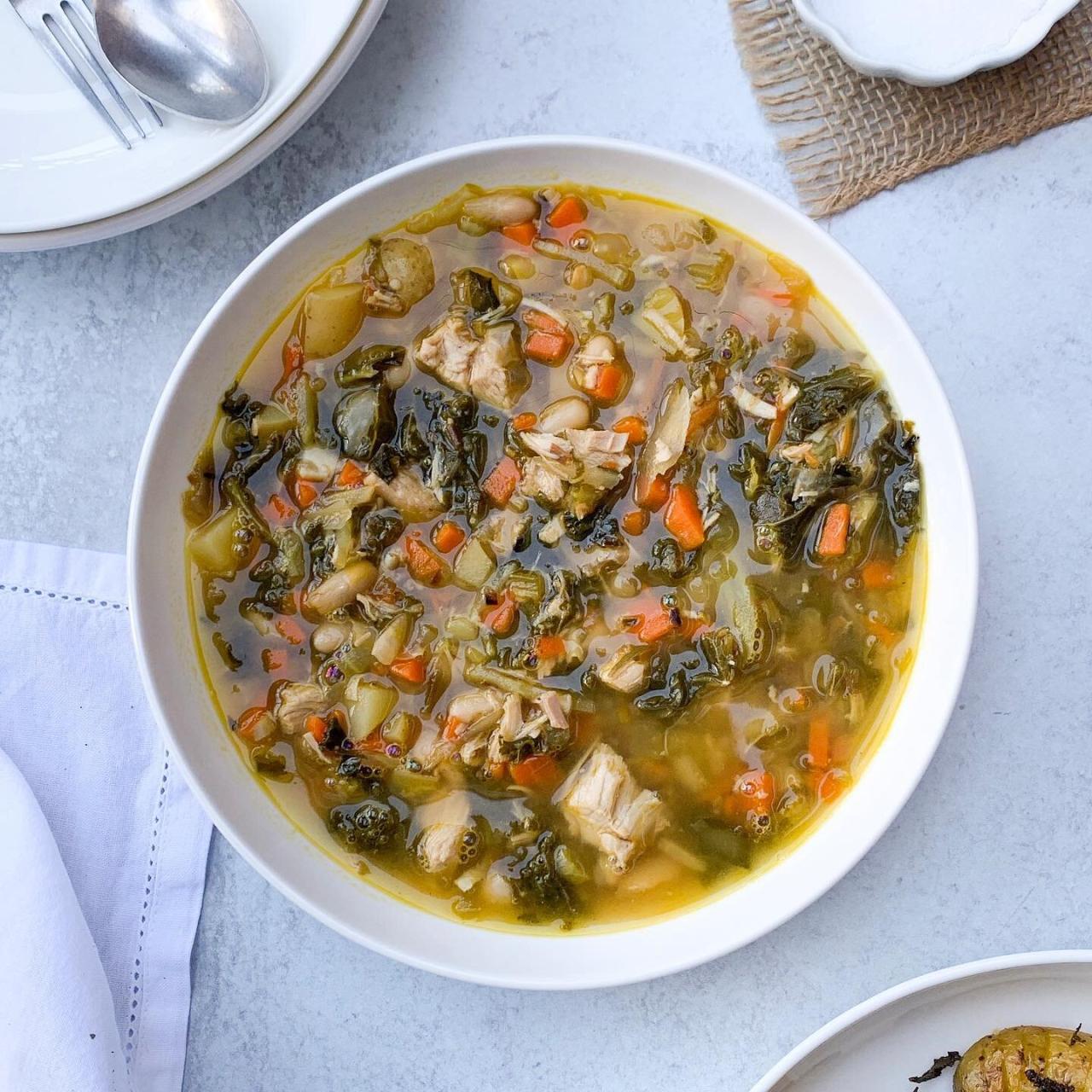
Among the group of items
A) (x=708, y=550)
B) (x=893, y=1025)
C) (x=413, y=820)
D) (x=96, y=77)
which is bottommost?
(x=893, y=1025)

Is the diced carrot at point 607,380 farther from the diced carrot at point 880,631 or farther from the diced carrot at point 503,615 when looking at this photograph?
the diced carrot at point 880,631

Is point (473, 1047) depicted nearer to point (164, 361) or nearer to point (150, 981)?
point (150, 981)

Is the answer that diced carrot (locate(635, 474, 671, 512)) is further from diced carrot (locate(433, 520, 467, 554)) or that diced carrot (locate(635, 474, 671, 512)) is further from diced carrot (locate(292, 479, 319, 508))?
diced carrot (locate(292, 479, 319, 508))

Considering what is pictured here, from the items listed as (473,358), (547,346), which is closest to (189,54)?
(473,358)

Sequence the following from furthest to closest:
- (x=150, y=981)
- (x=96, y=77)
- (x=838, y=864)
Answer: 1. (x=150, y=981)
2. (x=96, y=77)
3. (x=838, y=864)

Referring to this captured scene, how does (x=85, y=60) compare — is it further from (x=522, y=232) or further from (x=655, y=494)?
(x=655, y=494)

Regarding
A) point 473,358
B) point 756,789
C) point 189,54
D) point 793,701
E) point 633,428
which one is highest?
point 189,54

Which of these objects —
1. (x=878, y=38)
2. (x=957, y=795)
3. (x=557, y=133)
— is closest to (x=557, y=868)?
(x=957, y=795)

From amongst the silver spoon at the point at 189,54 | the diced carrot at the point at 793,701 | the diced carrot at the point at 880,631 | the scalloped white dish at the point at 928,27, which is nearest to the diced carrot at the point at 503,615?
the diced carrot at the point at 793,701
